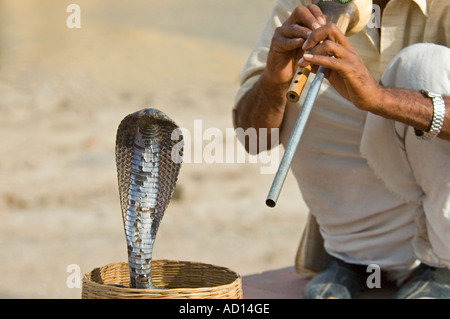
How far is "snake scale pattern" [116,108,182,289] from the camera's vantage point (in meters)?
2.11

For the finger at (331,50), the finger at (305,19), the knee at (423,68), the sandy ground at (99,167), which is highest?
the finger at (305,19)

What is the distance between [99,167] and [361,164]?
400cm

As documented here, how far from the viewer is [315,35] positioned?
228cm

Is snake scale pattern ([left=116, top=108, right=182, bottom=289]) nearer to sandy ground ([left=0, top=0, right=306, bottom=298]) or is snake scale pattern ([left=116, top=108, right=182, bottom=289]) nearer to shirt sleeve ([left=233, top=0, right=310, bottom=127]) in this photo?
shirt sleeve ([left=233, top=0, right=310, bottom=127])

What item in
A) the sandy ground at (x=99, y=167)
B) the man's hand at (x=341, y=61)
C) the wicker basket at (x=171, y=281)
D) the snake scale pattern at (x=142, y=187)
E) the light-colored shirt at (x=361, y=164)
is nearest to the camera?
the wicker basket at (x=171, y=281)

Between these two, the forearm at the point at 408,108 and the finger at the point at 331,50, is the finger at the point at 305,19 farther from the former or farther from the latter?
the forearm at the point at 408,108

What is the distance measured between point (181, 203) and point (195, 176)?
0.63 m

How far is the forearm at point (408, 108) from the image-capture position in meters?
2.38

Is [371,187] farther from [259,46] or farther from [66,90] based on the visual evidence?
[66,90]

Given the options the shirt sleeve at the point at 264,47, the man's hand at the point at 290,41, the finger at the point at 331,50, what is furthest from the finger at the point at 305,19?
the shirt sleeve at the point at 264,47

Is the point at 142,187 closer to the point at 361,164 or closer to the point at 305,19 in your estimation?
the point at 305,19

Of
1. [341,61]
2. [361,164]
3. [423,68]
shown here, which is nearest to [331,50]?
[341,61]

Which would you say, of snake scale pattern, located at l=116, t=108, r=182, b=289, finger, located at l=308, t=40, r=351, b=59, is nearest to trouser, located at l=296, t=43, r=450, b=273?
finger, located at l=308, t=40, r=351, b=59

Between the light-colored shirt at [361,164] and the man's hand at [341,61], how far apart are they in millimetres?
521
